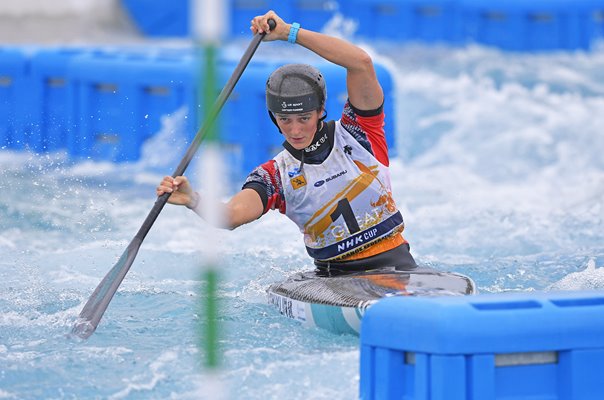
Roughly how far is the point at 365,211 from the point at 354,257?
21 centimetres

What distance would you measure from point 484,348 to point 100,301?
1798 millimetres

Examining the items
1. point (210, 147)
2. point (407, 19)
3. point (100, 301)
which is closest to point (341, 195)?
point (100, 301)

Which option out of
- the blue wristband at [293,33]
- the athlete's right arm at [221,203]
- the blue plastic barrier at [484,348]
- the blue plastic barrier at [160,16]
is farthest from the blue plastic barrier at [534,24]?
the blue plastic barrier at [484,348]

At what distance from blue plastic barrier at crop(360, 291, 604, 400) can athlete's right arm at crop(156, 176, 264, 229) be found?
30.4 inches

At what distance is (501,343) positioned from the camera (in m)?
3.25

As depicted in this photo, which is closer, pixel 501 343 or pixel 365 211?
pixel 501 343

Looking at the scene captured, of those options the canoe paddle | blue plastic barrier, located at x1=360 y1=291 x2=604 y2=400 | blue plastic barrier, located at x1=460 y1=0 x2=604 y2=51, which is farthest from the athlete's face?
blue plastic barrier, located at x1=460 y1=0 x2=604 y2=51

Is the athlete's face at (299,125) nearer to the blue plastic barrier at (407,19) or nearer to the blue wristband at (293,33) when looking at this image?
the blue wristband at (293,33)

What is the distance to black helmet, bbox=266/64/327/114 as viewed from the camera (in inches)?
177

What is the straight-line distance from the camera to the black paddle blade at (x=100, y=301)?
14.5 feet

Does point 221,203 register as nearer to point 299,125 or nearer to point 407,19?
point 299,125

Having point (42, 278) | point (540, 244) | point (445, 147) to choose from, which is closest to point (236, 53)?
point (445, 147)

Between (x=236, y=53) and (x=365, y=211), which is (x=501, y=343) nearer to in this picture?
(x=365, y=211)

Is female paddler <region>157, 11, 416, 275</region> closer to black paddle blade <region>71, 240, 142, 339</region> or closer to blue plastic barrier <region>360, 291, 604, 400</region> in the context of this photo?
black paddle blade <region>71, 240, 142, 339</region>
